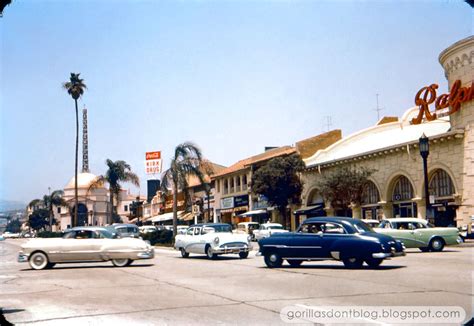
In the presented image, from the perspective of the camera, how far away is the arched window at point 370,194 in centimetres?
4306

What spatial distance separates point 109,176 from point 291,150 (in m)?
17.6

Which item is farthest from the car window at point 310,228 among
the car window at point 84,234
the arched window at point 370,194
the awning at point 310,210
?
the awning at point 310,210

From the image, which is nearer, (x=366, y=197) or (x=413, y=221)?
(x=413, y=221)

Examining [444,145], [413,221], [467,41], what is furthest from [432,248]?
[467,41]

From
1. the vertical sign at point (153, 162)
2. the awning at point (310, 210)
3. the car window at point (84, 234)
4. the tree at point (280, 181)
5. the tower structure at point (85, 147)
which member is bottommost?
the car window at point (84, 234)

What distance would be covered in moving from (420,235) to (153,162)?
6390 cm

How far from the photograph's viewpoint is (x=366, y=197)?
144 feet

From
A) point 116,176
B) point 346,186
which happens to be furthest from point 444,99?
point 116,176

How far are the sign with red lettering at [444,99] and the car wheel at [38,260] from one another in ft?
83.0

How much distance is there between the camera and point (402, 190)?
40531 mm

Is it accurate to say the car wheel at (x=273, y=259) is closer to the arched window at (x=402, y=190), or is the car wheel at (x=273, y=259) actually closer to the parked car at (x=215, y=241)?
the parked car at (x=215, y=241)

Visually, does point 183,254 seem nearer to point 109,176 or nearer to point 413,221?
point 413,221

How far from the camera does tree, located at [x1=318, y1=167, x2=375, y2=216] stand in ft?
135

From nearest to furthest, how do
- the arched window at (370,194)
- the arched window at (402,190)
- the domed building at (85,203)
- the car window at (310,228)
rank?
1. the car window at (310,228)
2. the arched window at (402,190)
3. the arched window at (370,194)
4. the domed building at (85,203)
